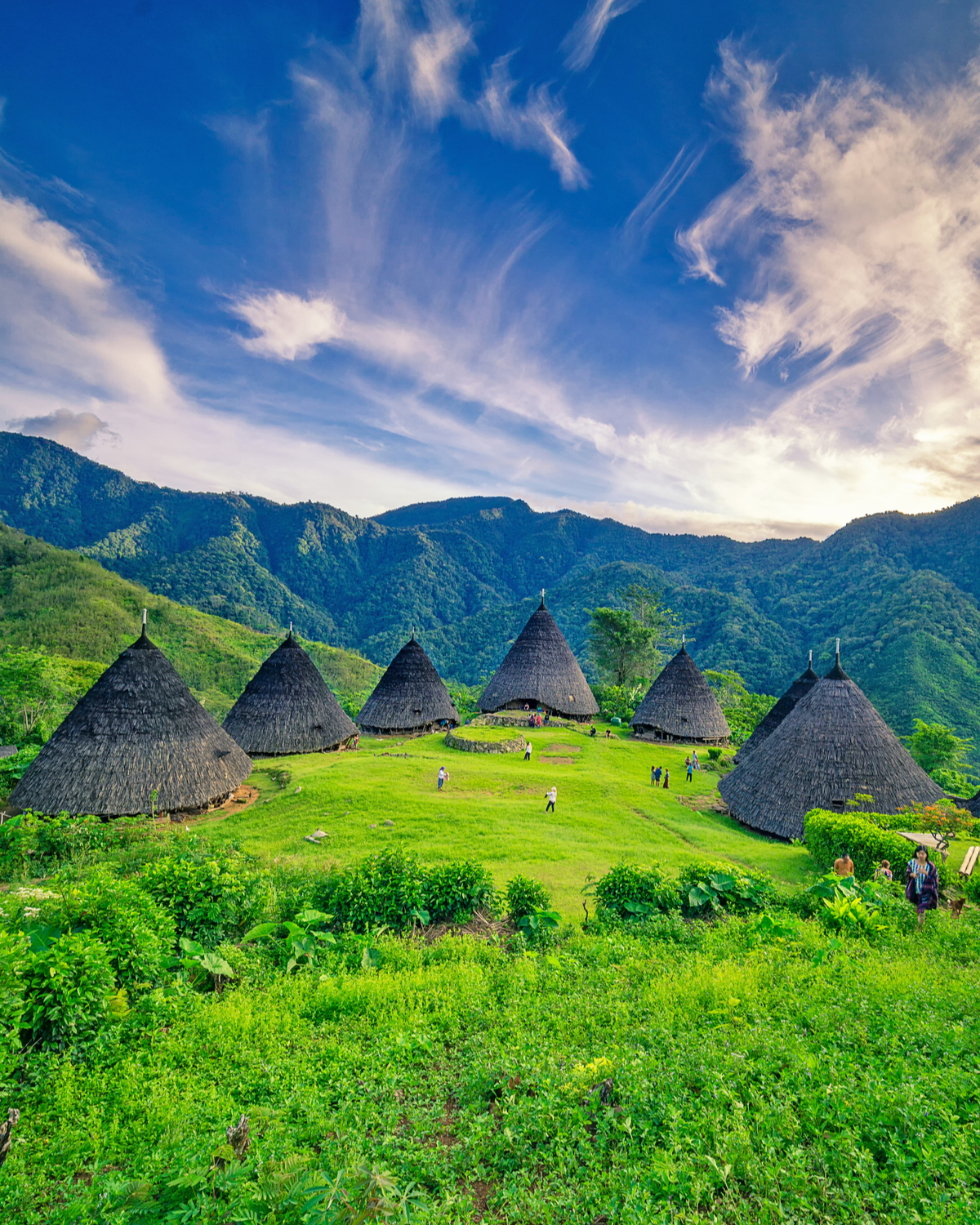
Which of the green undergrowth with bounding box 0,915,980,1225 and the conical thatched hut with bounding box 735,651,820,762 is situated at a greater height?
the conical thatched hut with bounding box 735,651,820,762

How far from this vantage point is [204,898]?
768 centimetres

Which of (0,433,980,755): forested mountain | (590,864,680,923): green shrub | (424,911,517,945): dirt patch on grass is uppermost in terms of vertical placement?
(0,433,980,755): forested mountain

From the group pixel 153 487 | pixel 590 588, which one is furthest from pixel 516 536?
pixel 153 487

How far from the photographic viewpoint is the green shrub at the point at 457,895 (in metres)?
8.61

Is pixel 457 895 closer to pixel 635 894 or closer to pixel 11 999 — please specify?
pixel 635 894

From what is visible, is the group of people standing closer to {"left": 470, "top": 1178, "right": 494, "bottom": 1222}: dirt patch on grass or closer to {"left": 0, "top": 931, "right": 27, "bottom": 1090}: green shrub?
{"left": 470, "top": 1178, "right": 494, "bottom": 1222}: dirt patch on grass

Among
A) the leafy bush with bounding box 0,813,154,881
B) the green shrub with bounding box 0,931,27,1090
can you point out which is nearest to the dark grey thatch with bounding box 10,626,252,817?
the leafy bush with bounding box 0,813,154,881

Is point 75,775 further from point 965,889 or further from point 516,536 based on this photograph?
point 516,536

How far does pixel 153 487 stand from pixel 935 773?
15720cm

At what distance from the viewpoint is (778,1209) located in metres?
3.41

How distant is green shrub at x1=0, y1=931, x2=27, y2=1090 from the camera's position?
4.51m

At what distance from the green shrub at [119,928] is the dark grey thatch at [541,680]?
2662 centimetres

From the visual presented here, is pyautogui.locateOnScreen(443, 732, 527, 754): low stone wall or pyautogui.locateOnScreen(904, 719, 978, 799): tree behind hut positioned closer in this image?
pyautogui.locateOnScreen(443, 732, 527, 754): low stone wall

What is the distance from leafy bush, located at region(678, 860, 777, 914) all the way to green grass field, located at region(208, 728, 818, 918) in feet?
5.13
